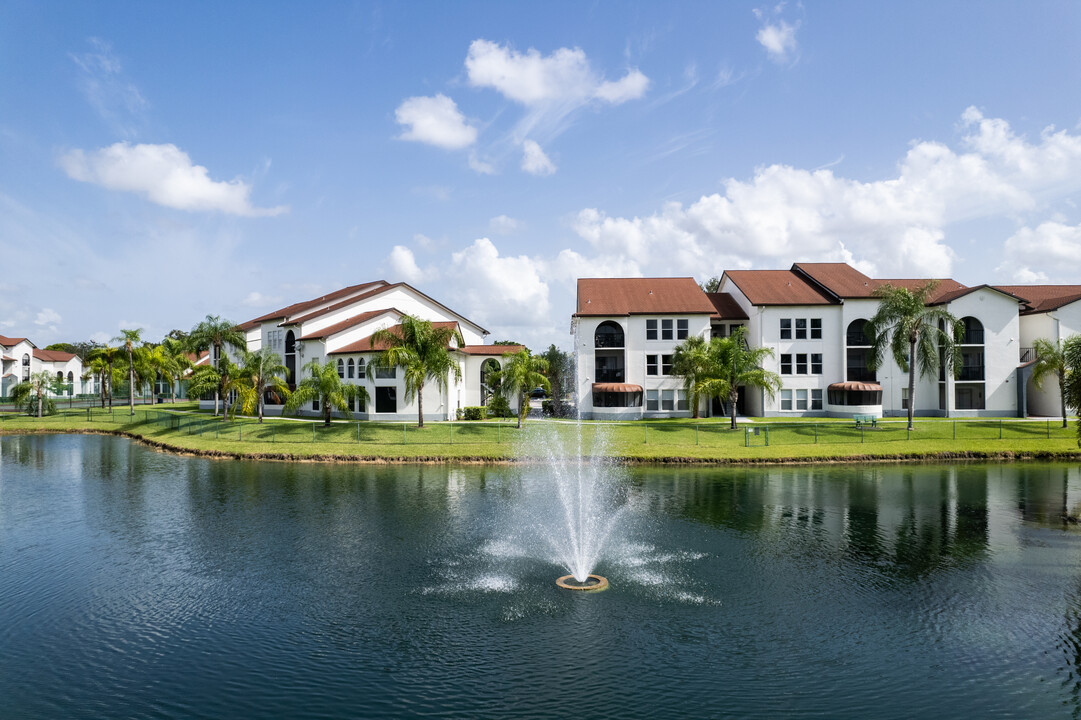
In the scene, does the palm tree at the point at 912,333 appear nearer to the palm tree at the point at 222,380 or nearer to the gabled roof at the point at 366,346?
the gabled roof at the point at 366,346

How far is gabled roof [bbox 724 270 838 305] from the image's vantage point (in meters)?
62.7

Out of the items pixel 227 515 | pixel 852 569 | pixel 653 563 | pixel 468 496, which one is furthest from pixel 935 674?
pixel 227 515

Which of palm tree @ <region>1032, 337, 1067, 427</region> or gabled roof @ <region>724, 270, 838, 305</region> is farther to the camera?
gabled roof @ <region>724, 270, 838, 305</region>

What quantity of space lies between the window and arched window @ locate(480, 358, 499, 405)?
28.3ft

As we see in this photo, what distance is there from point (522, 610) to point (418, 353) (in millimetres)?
38653

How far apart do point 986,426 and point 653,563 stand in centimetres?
4436

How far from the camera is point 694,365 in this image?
190 ft

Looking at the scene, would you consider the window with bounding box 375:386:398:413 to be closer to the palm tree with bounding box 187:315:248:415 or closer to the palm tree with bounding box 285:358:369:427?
the palm tree with bounding box 285:358:369:427

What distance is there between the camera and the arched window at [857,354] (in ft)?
205

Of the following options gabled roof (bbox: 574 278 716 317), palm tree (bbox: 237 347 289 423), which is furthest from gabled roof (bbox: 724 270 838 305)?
palm tree (bbox: 237 347 289 423)

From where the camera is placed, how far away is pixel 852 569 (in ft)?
68.7

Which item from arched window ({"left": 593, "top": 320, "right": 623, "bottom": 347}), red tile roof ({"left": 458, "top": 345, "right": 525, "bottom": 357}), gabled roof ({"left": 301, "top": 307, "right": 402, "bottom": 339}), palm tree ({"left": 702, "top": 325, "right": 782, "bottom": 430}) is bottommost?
palm tree ({"left": 702, "top": 325, "right": 782, "bottom": 430})

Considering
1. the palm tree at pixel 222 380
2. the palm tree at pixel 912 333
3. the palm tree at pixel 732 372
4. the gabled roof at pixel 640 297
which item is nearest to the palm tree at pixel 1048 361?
the palm tree at pixel 912 333

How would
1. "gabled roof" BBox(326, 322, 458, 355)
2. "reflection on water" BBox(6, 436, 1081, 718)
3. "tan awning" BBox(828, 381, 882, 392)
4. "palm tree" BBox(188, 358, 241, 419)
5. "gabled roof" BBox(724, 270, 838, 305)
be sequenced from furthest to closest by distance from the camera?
"gabled roof" BBox(724, 270, 838, 305) → "palm tree" BBox(188, 358, 241, 419) → "tan awning" BBox(828, 381, 882, 392) → "gabled roof" BBox(326, 322, 458, 355) → "reflection on water" BBox(6, 436, 1081, 718)
